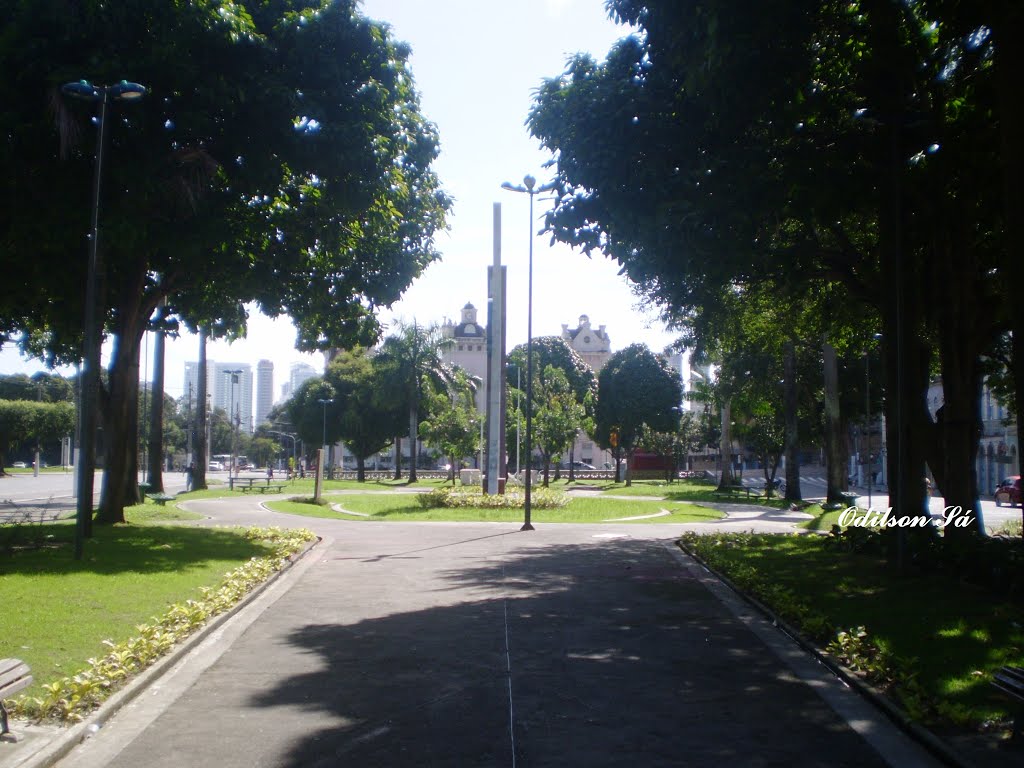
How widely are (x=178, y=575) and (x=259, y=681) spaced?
5.87m

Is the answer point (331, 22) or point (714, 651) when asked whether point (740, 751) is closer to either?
point (714, 651)

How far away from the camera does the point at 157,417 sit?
32.0 m

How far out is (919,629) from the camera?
9562 mm

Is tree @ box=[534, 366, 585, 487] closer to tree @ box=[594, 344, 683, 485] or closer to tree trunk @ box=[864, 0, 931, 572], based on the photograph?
tree @ box=[594, 344, 683, 485]

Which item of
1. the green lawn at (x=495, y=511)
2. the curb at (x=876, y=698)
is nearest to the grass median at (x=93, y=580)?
the curb at (x=876, y=698)

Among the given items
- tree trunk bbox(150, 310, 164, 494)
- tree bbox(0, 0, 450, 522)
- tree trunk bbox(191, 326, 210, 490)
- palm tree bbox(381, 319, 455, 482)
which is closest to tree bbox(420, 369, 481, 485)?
palm tree bbox(381, 319, 455, 482)

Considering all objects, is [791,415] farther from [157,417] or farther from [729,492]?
[157,417]

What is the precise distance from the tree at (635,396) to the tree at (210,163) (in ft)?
155

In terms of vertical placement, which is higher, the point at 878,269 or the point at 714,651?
the point at 878,269

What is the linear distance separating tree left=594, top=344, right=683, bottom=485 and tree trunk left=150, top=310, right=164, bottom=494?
127 feet

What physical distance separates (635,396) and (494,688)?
198 ft

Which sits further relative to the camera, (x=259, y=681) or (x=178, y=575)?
(x=178, y=575)

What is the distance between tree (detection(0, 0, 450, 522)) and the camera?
15281 millimetres

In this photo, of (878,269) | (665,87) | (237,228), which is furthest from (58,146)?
(878,269)
